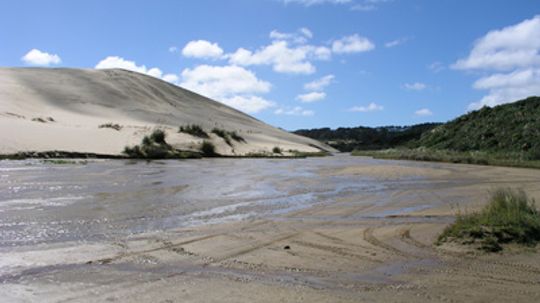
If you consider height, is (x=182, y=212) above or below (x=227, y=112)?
below

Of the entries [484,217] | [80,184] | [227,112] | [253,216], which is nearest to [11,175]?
[80,184]

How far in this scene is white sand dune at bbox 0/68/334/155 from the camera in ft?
86.0

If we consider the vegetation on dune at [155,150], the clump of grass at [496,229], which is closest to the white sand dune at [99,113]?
the vegetation on dune at [155,150]

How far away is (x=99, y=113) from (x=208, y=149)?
1337 centimetres

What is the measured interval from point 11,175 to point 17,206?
5.62 m

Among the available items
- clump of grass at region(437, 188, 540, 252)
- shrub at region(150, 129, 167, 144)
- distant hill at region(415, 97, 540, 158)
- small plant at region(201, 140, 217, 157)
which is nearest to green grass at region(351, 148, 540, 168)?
distant hill at region(415, 97, 540, 158)

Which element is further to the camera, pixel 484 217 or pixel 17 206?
pixel 17 206

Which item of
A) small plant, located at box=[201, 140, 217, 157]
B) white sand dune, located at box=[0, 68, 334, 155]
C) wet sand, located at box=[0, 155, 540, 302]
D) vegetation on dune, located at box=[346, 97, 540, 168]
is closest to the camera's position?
wet sand, located at box=[0, 155, 540, 302]

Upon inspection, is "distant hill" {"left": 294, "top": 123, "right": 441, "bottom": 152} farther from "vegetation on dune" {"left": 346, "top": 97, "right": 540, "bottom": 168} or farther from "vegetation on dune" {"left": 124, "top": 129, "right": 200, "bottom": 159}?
"vegetation on dune" {"left": 124, "top": 129, "right": 200, "bottom": 159}

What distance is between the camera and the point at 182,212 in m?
10.5

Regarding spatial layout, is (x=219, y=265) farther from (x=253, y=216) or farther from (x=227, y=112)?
(x=227, y=112)

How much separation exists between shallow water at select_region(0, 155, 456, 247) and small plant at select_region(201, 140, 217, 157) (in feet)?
38.0

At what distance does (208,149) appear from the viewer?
104 feet

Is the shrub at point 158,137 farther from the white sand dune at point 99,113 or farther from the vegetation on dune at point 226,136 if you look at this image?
the vegetation on dune at point 226,136
